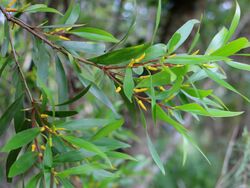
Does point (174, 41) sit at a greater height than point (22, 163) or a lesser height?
greater

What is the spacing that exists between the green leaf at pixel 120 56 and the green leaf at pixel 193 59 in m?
0.04

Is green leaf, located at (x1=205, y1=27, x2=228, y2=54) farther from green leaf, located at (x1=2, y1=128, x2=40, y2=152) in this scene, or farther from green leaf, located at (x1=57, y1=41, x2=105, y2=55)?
green leaf, located at (x1=2, y1=128, x2=40, y2=152)

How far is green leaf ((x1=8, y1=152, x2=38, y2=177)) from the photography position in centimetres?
51

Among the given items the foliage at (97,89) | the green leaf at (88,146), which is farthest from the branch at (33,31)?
the green leaf at (88,146)

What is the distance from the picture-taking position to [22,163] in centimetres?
52

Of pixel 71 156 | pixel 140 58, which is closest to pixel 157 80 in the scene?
pixel 140 58

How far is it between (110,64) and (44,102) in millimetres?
105

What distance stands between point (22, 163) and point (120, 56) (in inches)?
7.7

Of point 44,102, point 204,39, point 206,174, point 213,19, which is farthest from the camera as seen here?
point 206,174

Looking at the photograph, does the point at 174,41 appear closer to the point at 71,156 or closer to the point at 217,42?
the point at 217,42

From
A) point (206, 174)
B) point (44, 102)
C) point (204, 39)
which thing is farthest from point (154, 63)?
point (206, 174)

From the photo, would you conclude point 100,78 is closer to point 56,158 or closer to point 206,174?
point 56,158

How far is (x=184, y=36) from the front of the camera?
557 mm

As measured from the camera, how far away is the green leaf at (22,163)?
0.51 meters
